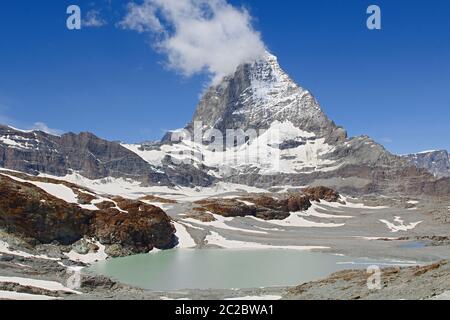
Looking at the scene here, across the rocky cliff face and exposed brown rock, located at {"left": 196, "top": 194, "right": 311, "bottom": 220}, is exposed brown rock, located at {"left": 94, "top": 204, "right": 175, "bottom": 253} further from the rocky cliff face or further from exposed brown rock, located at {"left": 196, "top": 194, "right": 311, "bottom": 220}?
exposed brown rock, located at {"left": 196, "top": 194, "right": 311, "bottom": 220}

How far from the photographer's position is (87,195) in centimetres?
8962

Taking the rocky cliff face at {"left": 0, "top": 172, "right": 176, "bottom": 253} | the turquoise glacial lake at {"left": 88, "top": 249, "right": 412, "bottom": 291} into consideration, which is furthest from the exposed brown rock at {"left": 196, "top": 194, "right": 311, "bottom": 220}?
the turquoise glacial lake at {"left": 88, "top": 249, "right": 412, "bottom": 291}

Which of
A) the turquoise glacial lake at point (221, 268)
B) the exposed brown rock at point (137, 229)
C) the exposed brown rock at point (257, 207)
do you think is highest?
the exposed brown rock at point (257, 207)

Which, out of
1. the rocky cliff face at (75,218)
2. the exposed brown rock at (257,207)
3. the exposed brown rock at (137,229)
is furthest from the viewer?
the exposed brown rock at (257,207)

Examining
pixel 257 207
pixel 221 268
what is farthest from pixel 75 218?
pixel 257 207

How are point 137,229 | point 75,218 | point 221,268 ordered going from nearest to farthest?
point 221,268 < point 75,218 < point 137,229

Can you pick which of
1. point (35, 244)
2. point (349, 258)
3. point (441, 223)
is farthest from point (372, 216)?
point (35, 244)

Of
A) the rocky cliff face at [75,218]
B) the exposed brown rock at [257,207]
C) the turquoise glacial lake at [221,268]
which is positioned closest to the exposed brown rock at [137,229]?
the rocky cliff face at [75,218]

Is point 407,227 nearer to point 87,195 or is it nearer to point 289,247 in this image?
point 289,247

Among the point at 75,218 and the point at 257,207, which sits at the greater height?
the point at 257,207

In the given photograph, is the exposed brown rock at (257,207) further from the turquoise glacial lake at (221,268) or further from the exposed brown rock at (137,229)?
the turquoise glacial lake at (221,268)

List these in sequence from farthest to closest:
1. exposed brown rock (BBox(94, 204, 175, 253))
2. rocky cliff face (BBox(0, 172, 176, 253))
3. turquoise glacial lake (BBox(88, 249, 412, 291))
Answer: exposed brown rock (BBox(94, 204, 175, 253))
rocky cliff face (BBox(0, 172, 176, 253))
turquoise glacial lake (BBox(88, 249, 412, 291))

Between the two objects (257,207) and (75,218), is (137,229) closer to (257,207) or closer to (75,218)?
(75,218)
